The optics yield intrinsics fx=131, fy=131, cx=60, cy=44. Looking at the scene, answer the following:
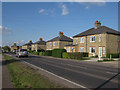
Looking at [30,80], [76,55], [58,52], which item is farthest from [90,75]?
[58,52]

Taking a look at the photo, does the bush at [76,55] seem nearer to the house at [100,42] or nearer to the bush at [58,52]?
the bush at [58,52]

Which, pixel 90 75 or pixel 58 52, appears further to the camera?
pixel 58 52

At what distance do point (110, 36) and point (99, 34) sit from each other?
265 cm

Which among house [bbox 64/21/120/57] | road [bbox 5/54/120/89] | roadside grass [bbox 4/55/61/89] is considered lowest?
road [bbox 5/54/120/89]

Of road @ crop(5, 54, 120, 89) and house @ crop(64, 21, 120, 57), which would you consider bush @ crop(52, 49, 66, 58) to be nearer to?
house @ crop(64, 21, 120, 57)

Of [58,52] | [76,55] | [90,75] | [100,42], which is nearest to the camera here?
[90,75]

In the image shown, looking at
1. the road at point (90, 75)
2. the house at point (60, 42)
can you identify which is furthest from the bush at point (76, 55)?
the house at point (60, 42)

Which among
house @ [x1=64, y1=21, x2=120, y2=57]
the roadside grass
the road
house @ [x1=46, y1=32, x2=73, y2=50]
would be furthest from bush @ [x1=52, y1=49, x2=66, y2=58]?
the roadside grass

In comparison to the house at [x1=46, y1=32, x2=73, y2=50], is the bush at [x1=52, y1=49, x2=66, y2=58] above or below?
below

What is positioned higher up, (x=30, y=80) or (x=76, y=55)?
(x=76, y=55)

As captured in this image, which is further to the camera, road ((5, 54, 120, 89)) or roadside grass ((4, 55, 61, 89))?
road ((5, 54, 120, 89))

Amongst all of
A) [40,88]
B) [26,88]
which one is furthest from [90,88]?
[26,88]

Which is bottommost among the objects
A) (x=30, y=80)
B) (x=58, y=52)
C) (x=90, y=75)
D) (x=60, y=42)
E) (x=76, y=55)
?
(x=90, y=75)

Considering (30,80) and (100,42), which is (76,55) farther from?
(30,80)
